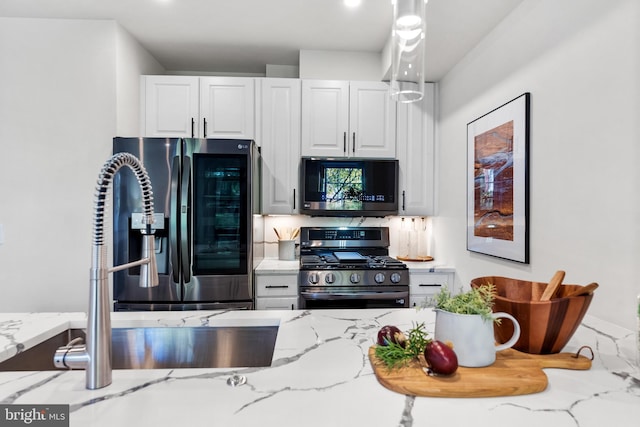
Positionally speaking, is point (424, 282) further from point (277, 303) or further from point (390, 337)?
point (390, 337)

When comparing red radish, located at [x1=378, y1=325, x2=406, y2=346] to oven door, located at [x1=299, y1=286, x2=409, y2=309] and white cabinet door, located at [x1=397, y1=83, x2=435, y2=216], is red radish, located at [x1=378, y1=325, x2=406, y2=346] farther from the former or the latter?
white cabinet door, located at [x1=397, y1=83, x2=435, y2=216]

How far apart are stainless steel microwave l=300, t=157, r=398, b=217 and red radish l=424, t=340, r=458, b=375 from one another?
2.08 m

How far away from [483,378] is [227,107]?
2637 mm

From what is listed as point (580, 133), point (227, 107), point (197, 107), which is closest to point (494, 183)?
point (580, 133)

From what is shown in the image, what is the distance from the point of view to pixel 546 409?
737 mm

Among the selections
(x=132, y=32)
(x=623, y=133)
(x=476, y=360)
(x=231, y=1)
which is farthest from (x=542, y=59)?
(x=132, y=32)

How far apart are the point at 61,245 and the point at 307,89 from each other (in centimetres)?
213

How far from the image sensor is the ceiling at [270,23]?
2.14 metres

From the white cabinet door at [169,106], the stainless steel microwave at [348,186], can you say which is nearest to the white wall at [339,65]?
the stainless steel microwave at [348,186]

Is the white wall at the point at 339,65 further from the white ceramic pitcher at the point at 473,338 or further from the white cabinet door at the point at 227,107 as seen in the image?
the white ceramic pitcher at the point at 473,338

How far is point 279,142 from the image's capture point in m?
2.93

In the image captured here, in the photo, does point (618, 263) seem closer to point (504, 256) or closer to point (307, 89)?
point (504, 256)

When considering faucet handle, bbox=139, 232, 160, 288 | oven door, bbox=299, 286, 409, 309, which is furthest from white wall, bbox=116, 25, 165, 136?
faucet handle, bbox=139, 232, 160, 288

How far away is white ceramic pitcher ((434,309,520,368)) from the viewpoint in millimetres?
884
